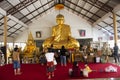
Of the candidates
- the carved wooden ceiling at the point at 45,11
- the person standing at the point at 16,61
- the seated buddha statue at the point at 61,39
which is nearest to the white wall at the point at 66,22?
the carved wooden ceiling at the point at 45,11

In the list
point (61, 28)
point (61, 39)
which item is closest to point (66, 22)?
point (61, 28)

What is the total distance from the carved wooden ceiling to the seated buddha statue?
2202 mm

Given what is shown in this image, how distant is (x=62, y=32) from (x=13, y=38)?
24.0 feet

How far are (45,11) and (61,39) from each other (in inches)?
199

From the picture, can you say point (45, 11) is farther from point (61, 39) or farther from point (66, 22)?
point (61, 39)

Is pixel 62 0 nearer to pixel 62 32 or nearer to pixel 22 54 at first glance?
pixel 62 32

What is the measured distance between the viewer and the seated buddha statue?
18594 millimetres

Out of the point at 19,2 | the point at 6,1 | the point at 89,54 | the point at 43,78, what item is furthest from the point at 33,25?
the point at 43,78

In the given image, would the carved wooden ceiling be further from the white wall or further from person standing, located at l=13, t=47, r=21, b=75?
person standing, located at l=13, t=47, r=21, b=75

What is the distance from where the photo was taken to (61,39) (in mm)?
19328

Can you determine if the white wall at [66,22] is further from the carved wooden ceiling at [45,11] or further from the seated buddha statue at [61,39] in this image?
the seated buddha statue at [61,39]

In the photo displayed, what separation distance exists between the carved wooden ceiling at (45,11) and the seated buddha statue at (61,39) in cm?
220

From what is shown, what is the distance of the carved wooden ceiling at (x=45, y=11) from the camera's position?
16750mm

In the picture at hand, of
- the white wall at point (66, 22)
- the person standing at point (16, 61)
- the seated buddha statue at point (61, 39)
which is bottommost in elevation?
the person standing at point (16, 61)
